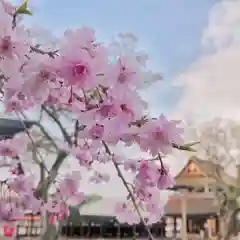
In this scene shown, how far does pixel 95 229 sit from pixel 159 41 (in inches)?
29.9

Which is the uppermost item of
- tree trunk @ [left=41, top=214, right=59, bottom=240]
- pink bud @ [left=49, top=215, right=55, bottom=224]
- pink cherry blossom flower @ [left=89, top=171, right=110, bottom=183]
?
pink cherry blossom flower @ [left=89, top=171, right=110, bottom=183]

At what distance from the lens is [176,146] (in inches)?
24.0

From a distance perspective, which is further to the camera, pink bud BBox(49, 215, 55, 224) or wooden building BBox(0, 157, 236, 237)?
wooden building BBox(0, 157, 236, 237)

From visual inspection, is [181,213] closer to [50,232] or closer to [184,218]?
[184,218]

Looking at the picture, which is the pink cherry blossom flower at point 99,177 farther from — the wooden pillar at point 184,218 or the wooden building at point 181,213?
the wooden pillar at point 184,218

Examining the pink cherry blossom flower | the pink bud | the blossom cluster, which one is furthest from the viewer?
the pink cherry blossom flower

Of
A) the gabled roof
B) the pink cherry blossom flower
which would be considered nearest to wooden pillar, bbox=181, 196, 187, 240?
the gabled roof

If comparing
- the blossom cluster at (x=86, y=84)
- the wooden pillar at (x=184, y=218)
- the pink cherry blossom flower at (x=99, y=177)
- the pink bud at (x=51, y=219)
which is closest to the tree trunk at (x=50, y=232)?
the pink bud at (x=51, y=219)

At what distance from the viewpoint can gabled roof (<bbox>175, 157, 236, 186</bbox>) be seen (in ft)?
5.69

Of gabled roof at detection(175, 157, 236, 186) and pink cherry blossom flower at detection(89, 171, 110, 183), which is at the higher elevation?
gabled roof at detection(175, 157, 236, 186)

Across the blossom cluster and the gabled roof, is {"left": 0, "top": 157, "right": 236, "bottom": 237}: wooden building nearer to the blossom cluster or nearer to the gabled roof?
the gabled roof

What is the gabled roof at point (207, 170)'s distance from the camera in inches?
68.2

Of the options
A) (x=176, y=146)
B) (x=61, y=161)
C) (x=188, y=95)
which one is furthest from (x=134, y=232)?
(x=176, y=146)

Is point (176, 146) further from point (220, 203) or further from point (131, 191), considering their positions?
point (220, 203)
